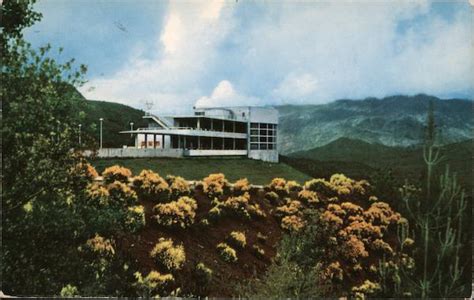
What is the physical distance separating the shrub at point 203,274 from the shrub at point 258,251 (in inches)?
28.1

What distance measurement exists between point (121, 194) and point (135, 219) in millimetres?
485

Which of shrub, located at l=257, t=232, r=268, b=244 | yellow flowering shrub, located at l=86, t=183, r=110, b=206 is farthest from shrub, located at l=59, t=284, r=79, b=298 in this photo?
shrub, located at l=257, t=232, r=268, b=244

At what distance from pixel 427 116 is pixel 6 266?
6321 mm

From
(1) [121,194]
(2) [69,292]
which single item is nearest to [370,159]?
(1) [121,194]

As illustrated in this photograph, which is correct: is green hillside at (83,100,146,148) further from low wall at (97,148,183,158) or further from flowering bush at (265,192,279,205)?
flowering bush at (265,192,279,205)

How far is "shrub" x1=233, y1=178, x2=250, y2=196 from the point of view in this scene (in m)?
8.16

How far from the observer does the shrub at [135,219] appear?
25.3 feet

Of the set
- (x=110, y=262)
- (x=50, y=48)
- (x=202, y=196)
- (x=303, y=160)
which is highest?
(x=50, y=48)

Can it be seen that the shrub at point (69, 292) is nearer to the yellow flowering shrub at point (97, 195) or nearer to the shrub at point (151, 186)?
the yellow flowering shrub at point (97, 195)

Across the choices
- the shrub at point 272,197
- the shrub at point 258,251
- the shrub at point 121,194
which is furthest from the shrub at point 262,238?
the shrub at point 121,194

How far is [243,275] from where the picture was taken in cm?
769

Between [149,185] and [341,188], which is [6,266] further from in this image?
[341,188]

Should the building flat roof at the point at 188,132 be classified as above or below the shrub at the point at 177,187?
above

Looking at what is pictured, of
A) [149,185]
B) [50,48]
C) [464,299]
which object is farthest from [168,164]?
[464,299]
